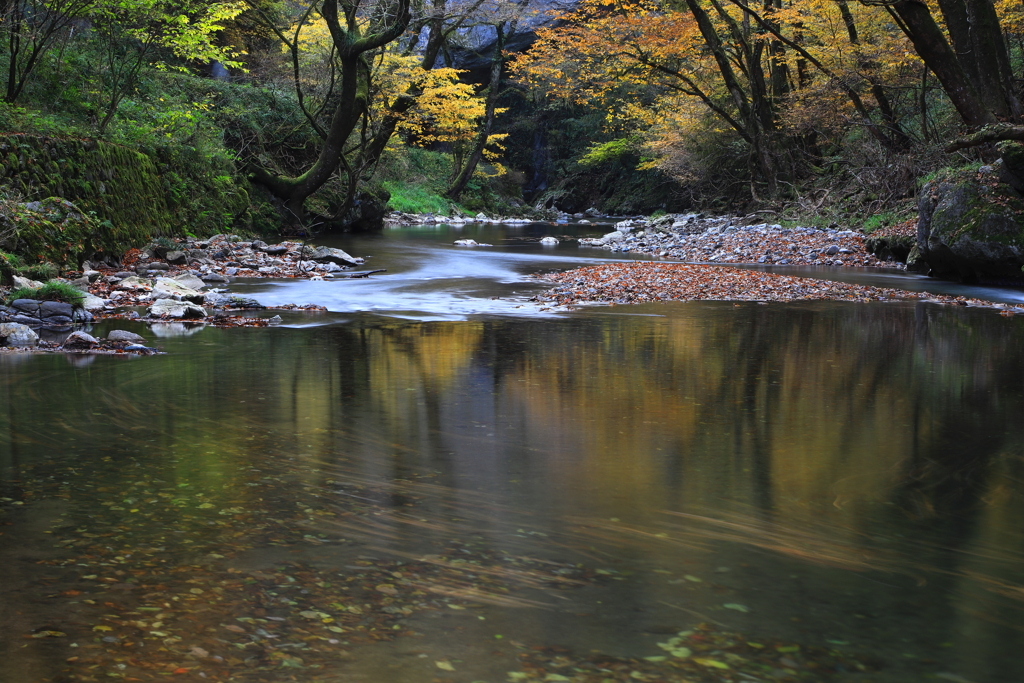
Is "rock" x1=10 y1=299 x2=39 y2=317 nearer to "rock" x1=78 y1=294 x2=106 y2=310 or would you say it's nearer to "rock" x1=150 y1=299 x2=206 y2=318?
"rock" x1=78 y1=294 x2=106 y2=310

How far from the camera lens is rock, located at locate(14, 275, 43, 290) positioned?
9562mm

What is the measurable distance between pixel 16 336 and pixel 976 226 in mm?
13391

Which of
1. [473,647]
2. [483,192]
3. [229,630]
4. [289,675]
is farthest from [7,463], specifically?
[483,192]

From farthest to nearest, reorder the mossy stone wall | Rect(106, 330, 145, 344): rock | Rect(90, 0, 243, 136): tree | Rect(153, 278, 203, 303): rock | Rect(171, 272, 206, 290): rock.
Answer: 1. Rect(90, 0, 243, 136): tree
2. Rect(171, 272, 206, 290): rock
3. the mossy stone wall
4. Rect(153, 278, 203, 303): rock
5. Rect(106, 330, 145, 344): rock

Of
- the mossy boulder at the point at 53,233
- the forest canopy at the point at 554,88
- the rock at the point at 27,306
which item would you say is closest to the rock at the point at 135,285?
the mossy boulder at the point at 53,233

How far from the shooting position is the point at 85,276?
1140 cm

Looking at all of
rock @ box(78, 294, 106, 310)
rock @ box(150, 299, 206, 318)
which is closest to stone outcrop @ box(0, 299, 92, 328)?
rock @ box(78, 294, 106, 310)

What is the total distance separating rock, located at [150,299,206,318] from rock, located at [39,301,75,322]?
907mm

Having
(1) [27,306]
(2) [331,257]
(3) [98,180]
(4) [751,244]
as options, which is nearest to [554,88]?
(4) [751,244]

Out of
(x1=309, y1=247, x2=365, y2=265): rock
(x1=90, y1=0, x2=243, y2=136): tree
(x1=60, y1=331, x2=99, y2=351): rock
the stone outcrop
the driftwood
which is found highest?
(x1=90, y1=0, x2=243, y2=136): tree

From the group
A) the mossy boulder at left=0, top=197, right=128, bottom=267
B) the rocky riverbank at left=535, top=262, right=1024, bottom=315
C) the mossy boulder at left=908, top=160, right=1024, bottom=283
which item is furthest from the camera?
the mossy boulder at left=908, top=160, right=1024, bottom=283

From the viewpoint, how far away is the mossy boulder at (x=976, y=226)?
1324cm

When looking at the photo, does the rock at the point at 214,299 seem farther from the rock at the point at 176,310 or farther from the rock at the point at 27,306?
the rock at the point at 27,306

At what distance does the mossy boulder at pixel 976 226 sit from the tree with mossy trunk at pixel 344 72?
10.1 m
